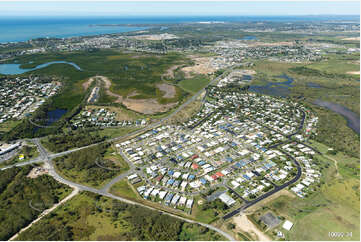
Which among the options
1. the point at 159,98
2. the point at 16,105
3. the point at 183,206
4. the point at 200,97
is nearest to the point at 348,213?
the point at 183,206

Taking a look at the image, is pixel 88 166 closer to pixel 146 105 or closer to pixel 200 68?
pixel 146 105

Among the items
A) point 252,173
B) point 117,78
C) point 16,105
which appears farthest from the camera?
point 117,78

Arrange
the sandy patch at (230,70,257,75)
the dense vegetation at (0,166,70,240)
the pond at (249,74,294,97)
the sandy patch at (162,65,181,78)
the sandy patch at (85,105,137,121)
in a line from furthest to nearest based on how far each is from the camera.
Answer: the sandy patch at (230,70,257,75) → the sandy patch at (162,65,181,78) → the pond at (249,74,294,97) → the sandy patch at (85,105,137,121) → the dense vegetation at (0,166,70,240)

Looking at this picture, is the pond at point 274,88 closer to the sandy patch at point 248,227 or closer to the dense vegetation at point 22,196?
the sandy patch at point 248,227

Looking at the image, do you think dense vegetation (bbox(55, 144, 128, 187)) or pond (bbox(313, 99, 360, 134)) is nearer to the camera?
dense vegetation (bbox(55, 144, 128, 187))

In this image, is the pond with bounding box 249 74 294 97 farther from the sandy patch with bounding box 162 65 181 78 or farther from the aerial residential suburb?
the sandy patch with bounding box 162 65 181 78

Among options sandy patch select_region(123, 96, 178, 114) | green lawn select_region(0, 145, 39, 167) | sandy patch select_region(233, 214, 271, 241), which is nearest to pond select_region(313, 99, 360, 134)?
sandy patch select_region(233, 214, 271, 241)

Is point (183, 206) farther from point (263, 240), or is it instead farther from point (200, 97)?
point (200, 97)
